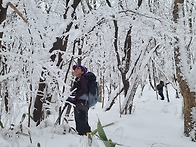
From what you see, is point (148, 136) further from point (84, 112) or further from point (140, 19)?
point (140, 19)

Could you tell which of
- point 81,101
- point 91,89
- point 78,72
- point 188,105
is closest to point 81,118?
point 81,101

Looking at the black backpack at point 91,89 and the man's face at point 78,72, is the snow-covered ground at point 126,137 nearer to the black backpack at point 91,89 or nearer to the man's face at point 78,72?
the black backpack at point 91,89

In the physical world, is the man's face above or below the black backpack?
above

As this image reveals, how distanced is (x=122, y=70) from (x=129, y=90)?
23.4 inches

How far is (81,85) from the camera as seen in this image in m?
2.93

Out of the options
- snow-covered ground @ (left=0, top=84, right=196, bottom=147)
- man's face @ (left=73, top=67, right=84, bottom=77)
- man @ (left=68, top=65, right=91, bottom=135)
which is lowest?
snow-covered ground @ (left=0, top=84, right=196, bottom=147)

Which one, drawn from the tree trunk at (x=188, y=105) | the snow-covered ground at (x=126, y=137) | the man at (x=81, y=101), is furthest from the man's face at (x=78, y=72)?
the tree trunk at (x=188, y=105)

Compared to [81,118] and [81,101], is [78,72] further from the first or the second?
[81,118]

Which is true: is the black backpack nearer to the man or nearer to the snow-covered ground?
the man

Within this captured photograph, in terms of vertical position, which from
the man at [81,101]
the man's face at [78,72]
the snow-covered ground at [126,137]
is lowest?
the snow-covered ground at [126,137]

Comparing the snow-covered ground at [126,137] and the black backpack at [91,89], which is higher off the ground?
the black backpack at [91,89]

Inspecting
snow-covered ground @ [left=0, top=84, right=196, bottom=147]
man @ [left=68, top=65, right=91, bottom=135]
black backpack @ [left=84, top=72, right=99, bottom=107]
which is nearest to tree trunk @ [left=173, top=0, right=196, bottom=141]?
snow-covered ground @ [left=0, top=84, right=196, bottom=147]

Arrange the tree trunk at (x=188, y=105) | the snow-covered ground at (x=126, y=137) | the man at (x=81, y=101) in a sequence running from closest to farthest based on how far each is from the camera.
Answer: the snow-covered ground at (x=126, y=137) < the man at (x=81, y=101) < the tree trunk at (x=188, y=105)

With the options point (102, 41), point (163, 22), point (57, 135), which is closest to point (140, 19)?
point (163, 22)
